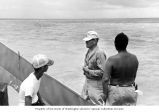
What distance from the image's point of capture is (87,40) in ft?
12.0

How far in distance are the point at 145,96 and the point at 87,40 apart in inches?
237

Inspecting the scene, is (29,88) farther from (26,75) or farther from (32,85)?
(26,75)

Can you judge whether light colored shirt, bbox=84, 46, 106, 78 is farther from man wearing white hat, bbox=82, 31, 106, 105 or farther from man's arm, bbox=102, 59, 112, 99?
man's arm, bbox=102, 59, 112, 99

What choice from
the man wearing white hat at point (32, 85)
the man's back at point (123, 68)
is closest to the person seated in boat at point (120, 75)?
the man's back at point (123, 68)

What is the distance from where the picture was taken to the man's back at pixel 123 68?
3162 mm

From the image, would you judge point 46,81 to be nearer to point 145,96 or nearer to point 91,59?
point 91,59

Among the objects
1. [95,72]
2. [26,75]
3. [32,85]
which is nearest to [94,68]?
[95,72]

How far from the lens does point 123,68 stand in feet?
10.5

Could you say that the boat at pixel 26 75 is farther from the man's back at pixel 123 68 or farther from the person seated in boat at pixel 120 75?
the man's back at pixel 123 68

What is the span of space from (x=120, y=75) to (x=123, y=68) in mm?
87

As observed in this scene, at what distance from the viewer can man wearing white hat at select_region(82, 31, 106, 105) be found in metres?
3.64

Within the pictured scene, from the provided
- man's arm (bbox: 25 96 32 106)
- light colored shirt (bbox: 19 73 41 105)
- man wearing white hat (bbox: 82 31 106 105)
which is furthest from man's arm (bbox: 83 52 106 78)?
man's arm (bbox: 25 96 32 106)

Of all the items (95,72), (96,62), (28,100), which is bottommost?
(28,100)

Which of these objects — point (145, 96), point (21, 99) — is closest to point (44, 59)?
point (21, 99)
